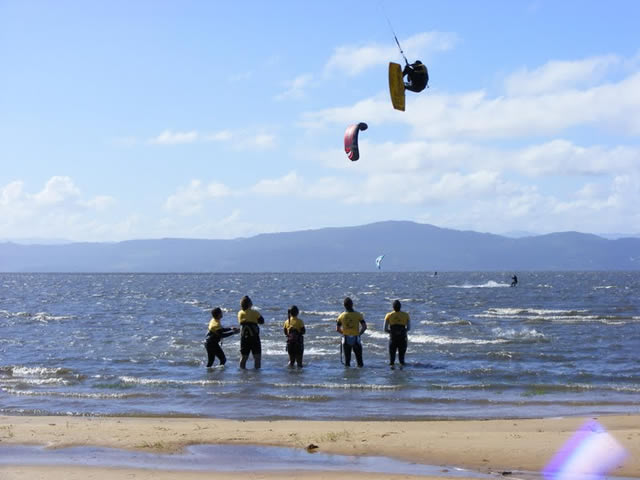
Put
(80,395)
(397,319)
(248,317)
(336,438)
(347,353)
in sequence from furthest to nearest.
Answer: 1. (397,319)
2. (347,353)
3. (248,317)
4. (80,395)
5. (336,438)

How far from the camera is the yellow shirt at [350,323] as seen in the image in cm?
1738

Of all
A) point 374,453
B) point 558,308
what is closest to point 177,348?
point 374,453

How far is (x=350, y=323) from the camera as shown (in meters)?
17.4

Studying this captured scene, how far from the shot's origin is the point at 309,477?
7.75 m

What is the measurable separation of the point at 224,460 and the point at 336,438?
1.45m

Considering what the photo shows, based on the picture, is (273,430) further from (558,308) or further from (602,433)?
(558,308)

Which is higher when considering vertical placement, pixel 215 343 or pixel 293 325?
pixel 293 325

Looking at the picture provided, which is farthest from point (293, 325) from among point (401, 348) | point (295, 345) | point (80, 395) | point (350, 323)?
point (80, 395)

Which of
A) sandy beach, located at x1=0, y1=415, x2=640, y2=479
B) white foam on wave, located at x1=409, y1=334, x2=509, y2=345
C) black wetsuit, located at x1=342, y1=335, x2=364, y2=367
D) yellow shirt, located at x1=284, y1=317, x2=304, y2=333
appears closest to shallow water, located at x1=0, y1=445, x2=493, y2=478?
sandy beach, located at x1=0, y1=415, x2=640, y2=479

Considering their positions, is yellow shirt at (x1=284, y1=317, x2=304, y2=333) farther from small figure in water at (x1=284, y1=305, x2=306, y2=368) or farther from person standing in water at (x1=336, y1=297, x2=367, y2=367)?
person standing in water at (x1=336, y1=297, x2=367, y2=367)

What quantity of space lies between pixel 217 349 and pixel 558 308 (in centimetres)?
3048

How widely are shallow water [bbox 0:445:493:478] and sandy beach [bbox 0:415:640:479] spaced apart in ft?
0.67

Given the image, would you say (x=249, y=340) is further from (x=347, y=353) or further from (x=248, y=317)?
(x=347, y=353)

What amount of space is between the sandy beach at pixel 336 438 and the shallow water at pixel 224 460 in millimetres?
204
